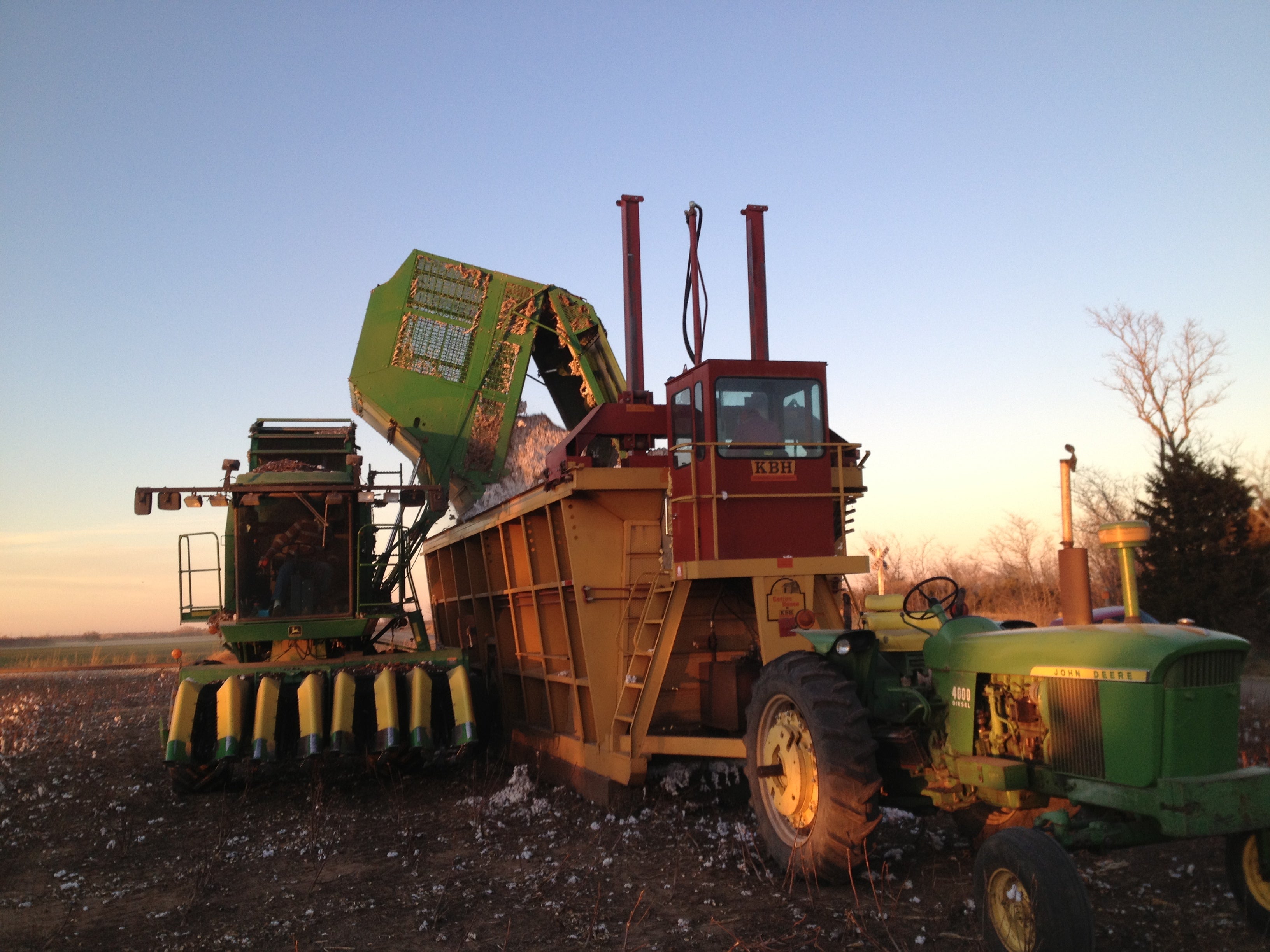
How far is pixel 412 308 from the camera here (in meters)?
11.9

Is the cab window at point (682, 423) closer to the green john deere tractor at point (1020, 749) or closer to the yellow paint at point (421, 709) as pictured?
the green john deere tractor at point (1020, 749)

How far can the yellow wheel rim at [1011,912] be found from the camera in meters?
4.21

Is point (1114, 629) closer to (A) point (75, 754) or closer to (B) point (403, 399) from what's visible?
(B) point (403, 399)

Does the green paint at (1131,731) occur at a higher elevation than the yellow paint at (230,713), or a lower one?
higher

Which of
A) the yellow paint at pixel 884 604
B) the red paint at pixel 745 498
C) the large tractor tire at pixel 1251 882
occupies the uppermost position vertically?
the red paint at pixel 745 498

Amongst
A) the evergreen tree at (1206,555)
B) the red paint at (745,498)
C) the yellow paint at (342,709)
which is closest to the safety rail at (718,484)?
the red paint at (745,498)

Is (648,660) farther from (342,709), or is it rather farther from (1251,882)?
(1251,882)

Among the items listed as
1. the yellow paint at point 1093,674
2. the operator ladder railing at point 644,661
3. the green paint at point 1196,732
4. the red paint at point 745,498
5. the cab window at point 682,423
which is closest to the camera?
the green paint at point 1196,732

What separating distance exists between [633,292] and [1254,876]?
23.4ft

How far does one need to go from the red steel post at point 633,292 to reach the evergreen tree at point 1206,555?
45.5 feet

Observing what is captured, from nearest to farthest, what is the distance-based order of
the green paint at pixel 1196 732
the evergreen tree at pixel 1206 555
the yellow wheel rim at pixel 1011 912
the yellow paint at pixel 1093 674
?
the yellow wheel rim at pixel 1011 912
the green paint at pixel 1196 732
the yellow paint at pixel 1093 674
the evergreen tree at pixel 1206 555

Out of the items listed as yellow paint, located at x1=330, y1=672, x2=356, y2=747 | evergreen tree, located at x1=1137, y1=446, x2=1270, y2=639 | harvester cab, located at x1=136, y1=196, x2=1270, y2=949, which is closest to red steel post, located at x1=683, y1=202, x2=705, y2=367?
harvester cab, located at x1=136, y1=196, x2=1270, y2=949

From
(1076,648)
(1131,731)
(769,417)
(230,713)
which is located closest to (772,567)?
(769,417)

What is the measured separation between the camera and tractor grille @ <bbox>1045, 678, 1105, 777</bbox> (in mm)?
4637
